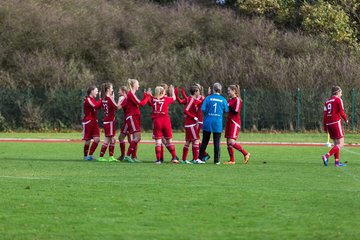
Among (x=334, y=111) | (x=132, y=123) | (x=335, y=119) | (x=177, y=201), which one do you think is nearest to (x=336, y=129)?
(x=335, y=119)

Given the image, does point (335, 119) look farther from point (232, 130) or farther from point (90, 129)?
point (90, 129)

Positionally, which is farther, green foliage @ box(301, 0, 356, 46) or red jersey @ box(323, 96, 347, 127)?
green foliage @ box(301, 0, 356, 46)

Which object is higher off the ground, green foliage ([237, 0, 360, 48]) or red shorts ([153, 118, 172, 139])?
green foliage ([237, 0, 360, 48])

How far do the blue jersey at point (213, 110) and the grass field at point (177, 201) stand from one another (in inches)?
44.2

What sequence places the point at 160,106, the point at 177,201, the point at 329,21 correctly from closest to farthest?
the point at 177,201 → the point at 160,106 → the point at 329,21

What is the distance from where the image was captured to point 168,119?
2292 cm

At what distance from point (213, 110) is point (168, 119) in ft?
3.94

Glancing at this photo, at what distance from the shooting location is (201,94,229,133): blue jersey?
2241 centimetres

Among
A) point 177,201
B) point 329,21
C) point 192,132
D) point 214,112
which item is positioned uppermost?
point 329,21

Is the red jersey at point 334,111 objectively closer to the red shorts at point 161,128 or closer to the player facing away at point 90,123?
the red shorts at point 161,128

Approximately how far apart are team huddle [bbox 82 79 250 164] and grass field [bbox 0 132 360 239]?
2.63 ft

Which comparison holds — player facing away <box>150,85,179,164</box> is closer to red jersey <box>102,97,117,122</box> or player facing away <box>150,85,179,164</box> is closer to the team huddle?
the team huddle

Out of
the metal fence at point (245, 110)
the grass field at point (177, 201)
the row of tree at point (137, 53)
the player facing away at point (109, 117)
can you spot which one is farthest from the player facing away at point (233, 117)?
the row of tree at point (137, 53)

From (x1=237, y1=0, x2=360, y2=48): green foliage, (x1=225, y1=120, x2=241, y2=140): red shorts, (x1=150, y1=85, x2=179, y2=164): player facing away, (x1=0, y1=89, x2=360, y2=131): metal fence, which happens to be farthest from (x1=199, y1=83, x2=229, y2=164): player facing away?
(x1=237, y1=0, x2=360, y2=48): green foliage
